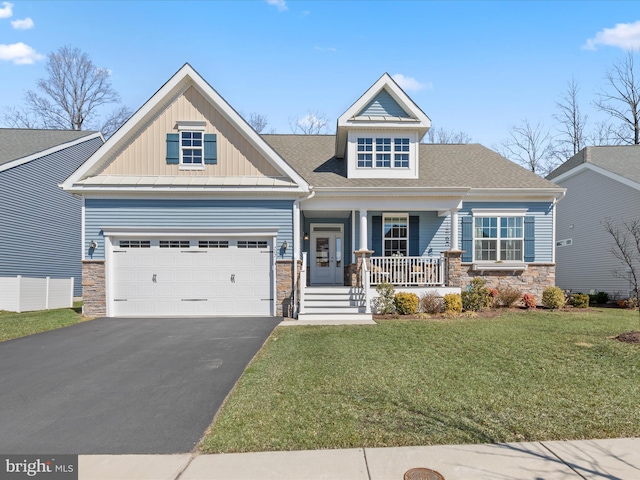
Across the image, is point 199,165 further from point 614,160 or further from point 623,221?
point 614,160

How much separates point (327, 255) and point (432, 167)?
5.53 m

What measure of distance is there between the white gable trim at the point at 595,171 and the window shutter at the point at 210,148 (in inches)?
620

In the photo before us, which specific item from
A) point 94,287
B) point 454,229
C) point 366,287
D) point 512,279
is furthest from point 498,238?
point 94,287

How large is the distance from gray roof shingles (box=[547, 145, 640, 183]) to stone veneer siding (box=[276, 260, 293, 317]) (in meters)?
13.9

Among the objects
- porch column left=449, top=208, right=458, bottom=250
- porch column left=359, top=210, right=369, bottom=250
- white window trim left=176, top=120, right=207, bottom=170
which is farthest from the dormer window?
white window trim left=176, top=120, right=207, bottom=170

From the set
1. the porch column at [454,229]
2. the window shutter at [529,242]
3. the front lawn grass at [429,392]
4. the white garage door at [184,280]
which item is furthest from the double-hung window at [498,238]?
the white garage door at [184,280]

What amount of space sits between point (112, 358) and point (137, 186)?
6.27 meters

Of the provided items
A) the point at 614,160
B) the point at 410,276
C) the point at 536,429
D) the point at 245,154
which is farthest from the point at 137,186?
the point at 614,160

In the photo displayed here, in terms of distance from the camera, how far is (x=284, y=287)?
11.8m

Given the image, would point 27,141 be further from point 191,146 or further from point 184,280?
point 184,280

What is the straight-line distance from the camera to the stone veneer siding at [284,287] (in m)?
11.8

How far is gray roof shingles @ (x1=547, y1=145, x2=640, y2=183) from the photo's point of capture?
15.7 meters

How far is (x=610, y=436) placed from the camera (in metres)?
3.62

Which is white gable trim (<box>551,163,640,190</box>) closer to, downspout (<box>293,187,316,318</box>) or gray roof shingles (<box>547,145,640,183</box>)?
gray roof shingles (<box>547,145,640,183</box>)
